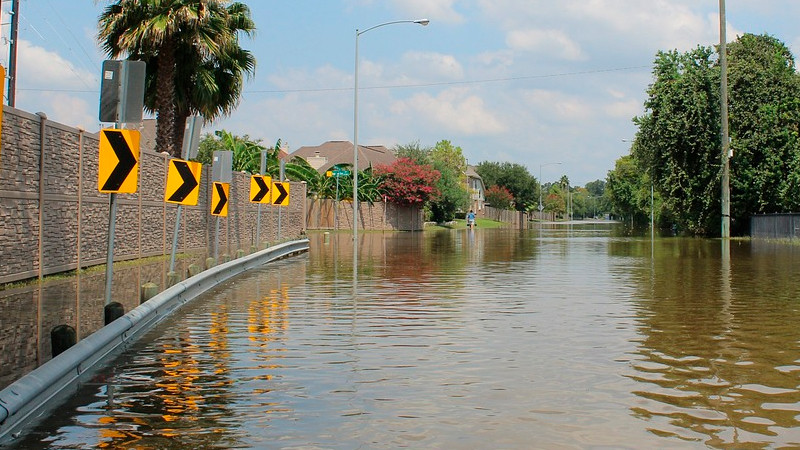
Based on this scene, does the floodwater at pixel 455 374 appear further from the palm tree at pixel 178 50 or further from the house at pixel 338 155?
the house at pixel 338 155

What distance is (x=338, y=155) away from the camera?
9612 centimetres

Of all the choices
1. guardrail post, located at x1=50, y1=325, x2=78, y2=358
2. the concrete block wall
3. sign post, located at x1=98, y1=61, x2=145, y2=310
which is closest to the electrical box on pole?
sign post, located at x1=98, y1=61, x2=145, y2=310

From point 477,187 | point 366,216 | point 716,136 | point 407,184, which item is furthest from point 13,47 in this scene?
point 477,187

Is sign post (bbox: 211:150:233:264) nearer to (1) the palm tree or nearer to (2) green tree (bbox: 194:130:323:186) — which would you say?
(1) the palm tree

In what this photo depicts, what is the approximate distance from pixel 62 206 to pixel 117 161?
6.96 meters

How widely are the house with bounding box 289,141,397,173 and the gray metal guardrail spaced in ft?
246

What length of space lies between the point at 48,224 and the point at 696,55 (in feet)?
133

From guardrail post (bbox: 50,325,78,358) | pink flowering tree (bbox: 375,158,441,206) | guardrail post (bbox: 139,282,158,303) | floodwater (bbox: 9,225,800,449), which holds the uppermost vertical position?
pink flowering tree (bbox: 375,158,441,206)

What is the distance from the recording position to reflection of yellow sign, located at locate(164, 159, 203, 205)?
16.1m

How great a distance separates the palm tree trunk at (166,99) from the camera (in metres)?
28.8

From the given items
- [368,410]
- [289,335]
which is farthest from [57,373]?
[289,335]

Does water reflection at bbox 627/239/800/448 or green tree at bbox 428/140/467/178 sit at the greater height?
green tree at bbox 428/140/467/178

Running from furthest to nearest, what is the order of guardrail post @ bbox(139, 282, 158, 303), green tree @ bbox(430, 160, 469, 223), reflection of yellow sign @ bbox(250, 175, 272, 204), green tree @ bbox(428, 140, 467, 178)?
1. green tree @ bbox(428, 140, 467, 178)
2. green tree @ bbox(430, 160, 469, 223)
3. reflection of yellow sign @ bbox(250, 175, 272, 204)
4. guardrail post @ bbox(139, 282, 158, 303)

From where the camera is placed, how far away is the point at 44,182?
16703 millimetres
